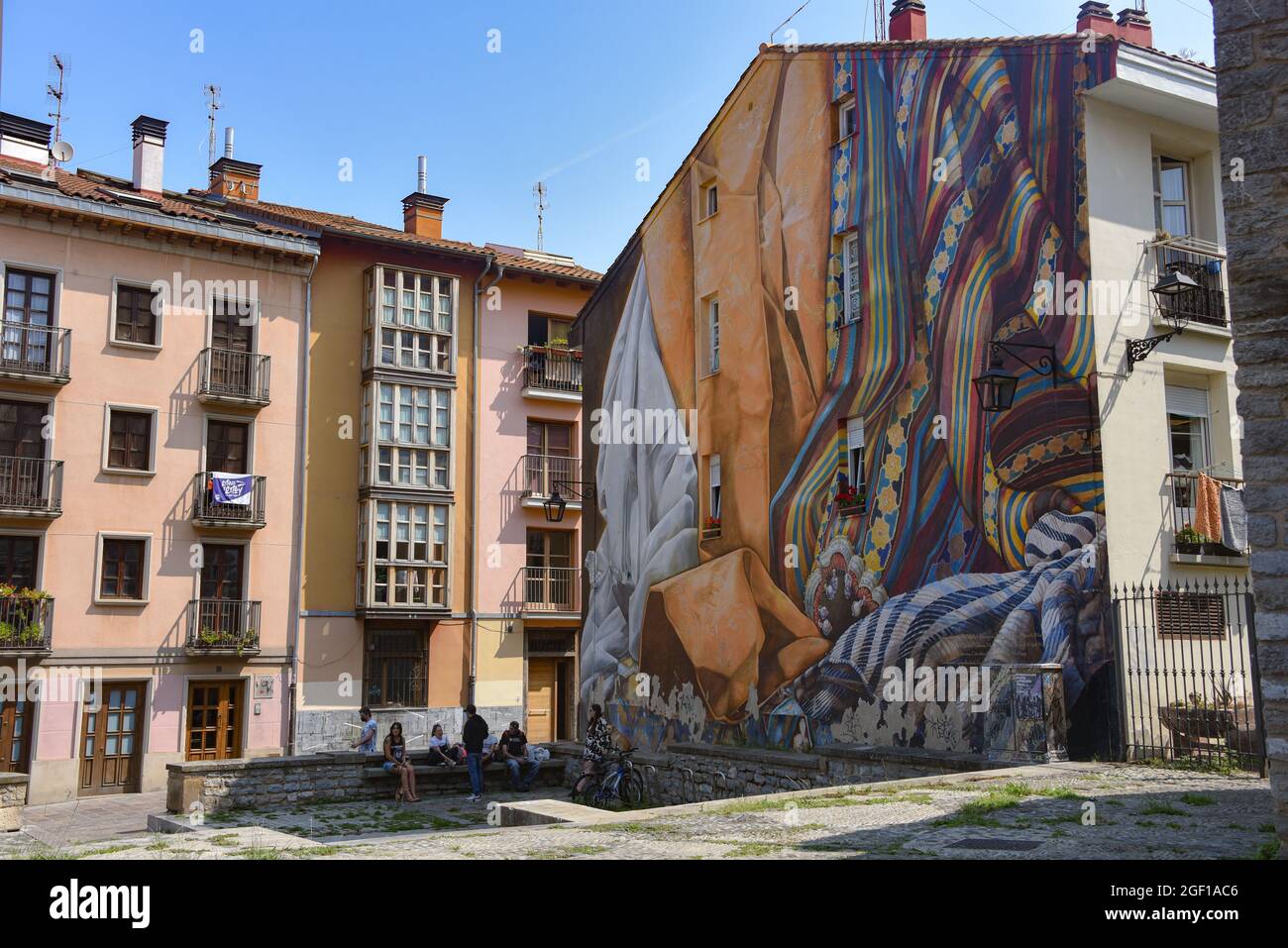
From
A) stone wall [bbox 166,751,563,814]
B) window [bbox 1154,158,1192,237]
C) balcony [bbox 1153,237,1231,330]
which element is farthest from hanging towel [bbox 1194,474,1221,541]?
stone wall [bbox 166,751,563,814]

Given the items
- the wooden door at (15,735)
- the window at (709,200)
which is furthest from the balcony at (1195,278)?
the wooden door at (15,735)

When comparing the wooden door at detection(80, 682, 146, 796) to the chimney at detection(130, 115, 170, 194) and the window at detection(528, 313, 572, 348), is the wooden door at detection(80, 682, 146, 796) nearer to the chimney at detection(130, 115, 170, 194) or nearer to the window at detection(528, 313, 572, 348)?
the chimney at detection(130, 115, 170, 194)

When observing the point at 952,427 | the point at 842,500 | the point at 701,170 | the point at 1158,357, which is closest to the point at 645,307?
the point at 701,170

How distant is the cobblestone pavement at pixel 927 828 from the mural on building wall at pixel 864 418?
3251 millimetres

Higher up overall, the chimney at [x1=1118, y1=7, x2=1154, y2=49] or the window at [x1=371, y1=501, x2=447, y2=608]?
the chimney at [x1=1118, y1=7, x2=1154, y2=49]

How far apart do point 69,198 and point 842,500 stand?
2000 cm

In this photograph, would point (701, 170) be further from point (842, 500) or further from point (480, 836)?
point (480, 836)

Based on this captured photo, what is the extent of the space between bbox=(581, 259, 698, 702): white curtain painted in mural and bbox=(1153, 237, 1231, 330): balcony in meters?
10.1

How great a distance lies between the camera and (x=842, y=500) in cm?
1920

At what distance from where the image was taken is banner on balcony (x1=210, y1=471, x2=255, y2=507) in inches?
1151

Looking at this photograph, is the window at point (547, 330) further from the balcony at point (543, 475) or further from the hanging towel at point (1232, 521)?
the hanging towel at point (1232, 521)

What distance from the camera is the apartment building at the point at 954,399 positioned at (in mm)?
15328

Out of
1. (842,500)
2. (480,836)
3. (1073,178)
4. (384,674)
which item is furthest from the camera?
(384,674)

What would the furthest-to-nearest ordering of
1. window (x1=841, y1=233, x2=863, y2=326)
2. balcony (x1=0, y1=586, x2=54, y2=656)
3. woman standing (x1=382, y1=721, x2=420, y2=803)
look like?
balcony (x1=0, y1=586, x2=54, y2=656) < woman standing (x1=382, y1=721, x2=420, y2=803) < window (x1=841, y1=233, x2=863, y2=326)
